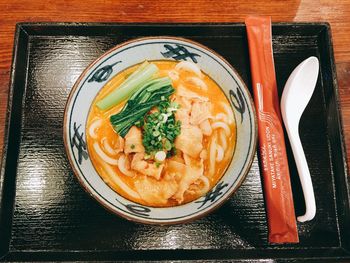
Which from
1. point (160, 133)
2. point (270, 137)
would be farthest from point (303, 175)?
point (160, 133)

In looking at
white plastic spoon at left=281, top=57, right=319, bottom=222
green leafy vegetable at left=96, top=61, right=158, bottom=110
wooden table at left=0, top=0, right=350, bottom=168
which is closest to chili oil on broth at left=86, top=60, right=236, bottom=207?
green leafy vegetable at left=96, top=61, right=158, bottom=110

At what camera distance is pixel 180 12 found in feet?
7.13

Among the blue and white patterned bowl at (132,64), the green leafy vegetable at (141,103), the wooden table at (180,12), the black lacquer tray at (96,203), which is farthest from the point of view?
the wooden table at (180,12)

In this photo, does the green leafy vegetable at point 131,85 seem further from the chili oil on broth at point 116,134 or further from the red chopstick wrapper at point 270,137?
the red chopstick wrapper at point 270,137

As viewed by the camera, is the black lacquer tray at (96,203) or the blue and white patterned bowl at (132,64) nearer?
the blue and white patterned bowl at (132,64)

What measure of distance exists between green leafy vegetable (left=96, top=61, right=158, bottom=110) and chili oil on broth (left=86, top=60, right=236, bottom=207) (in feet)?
0.07

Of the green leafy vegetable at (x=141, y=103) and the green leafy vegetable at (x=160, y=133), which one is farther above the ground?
the green leafy vegetable at (x=141, y=103)

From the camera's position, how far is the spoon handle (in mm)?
1716

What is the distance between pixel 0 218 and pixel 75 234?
1.14 feet

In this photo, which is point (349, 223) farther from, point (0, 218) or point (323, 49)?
point (0, 218)

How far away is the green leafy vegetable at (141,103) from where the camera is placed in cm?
180

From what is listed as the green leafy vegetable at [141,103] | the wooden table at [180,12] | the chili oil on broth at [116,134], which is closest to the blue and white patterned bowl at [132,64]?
the chili oil on broth at [116,134]

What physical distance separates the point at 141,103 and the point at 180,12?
26.9 inches

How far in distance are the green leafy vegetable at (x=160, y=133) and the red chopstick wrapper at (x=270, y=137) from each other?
1.49ft
